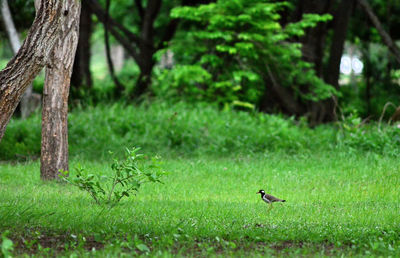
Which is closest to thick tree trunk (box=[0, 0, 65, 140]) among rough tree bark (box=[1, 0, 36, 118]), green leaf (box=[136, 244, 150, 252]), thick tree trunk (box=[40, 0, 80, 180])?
green leaf (box=[136, 244, 150, 252])

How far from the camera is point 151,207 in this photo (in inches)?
361

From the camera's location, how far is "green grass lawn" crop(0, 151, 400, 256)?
683 centimetres

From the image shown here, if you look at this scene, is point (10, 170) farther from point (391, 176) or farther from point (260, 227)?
point (391, 176)

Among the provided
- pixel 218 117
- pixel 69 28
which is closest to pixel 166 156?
pixel 218 117

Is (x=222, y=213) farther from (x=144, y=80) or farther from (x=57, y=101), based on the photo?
(x=144, y=80)

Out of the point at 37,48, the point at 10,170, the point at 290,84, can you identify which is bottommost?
the point at 10,170

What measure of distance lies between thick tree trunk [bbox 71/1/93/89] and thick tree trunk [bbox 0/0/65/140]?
14061 mm

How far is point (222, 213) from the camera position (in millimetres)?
8742

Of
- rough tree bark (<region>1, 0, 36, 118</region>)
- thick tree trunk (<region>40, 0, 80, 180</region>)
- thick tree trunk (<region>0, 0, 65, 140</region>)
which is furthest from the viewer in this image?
rough tree bark (<region>1, 0, 36, 118</region>)

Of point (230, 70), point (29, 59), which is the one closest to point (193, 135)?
point (230, 70)

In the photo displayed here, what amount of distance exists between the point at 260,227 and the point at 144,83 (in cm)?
1565

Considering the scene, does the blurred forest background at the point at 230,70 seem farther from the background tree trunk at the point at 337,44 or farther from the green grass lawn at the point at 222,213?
the green grass lawn at the point at 222,213

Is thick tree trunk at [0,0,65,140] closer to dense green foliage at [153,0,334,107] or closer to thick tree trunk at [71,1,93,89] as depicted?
dense green foliage at [153,0,334,107]

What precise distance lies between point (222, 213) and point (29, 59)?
138 inches
